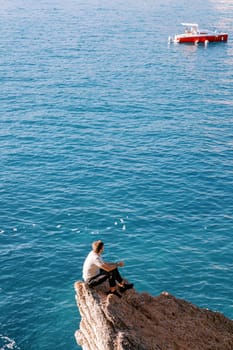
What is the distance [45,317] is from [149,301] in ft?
63.0

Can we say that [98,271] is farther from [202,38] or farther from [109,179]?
[202,38]

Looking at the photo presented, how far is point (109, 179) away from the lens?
6788 centimetres

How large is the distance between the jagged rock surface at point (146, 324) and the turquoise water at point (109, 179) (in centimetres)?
1596

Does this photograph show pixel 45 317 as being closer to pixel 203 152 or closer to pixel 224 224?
pixel 224 224

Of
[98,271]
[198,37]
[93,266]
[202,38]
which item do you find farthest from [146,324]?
[202,38]

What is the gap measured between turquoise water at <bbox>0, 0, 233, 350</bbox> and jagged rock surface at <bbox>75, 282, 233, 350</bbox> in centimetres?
1596

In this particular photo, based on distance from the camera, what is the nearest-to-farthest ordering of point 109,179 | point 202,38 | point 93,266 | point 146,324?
point 146,324, point 93,266, point 109,179, point 202,38

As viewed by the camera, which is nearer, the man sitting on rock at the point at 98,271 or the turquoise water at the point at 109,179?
the man sitting on rock at the point at 98,271

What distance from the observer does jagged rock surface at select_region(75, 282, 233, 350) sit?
2350cm

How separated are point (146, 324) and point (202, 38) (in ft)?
464

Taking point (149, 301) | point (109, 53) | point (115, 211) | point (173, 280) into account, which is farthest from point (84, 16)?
point (149, 301)

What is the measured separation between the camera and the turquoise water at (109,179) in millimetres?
47281

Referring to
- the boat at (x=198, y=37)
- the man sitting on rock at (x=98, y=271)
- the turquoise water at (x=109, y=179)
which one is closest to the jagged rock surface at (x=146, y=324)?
the man sitting on rock at (x=98, y=271)

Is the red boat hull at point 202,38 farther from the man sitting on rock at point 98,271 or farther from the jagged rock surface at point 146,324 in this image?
the man sitting on rock at point 98,271
